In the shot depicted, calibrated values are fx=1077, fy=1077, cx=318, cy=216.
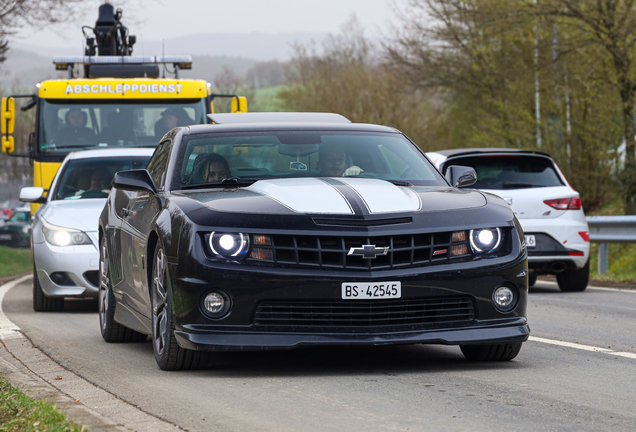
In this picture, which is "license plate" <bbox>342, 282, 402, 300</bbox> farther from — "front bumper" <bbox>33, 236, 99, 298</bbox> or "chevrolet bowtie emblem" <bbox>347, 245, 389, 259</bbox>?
"front bumper" <bbox>33, 236, 99, 298</bbox>

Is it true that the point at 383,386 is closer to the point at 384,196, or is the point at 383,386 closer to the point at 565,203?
the point at 384,196

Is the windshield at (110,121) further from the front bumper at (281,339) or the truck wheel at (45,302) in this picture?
the front bumper at (281,339)

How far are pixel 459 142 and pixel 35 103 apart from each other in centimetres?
2720

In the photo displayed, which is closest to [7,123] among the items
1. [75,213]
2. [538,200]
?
[75,213]

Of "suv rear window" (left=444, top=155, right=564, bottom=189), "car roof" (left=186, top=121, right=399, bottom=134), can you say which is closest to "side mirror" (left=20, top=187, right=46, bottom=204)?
"suv rear window" (left=444, top=155, right=564, bottom=189)

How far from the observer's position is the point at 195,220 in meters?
5.95

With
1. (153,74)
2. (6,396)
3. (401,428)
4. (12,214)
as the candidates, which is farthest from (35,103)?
(12,214)

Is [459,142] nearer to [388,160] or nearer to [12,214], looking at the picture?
[12,214]

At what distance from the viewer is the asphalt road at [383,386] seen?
4715 millimetres

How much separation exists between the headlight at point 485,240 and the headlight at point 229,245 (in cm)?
129

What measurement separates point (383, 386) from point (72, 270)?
5.93 metres

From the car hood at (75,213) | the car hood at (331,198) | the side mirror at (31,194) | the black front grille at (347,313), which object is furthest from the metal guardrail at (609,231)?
the black front grille at (347,313)

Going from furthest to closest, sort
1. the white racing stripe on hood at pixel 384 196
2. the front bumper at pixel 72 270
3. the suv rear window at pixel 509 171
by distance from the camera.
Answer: the suv rear window at pixel 509 171 < the front bumper at pixel 72 270 < the white racing stripe on hood at pixel 384 196

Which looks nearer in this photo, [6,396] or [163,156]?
[6,396]
